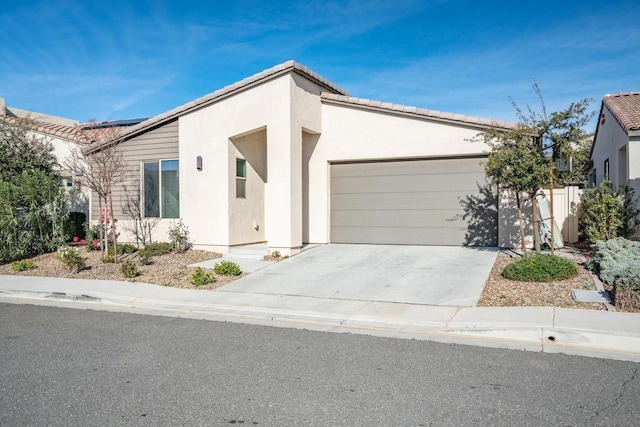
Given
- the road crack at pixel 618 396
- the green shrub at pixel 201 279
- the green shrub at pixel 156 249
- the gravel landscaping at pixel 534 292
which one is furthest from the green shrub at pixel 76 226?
the road crack at pixel 618 396

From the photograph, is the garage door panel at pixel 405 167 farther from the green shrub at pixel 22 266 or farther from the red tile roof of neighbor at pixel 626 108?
the green shrub at pixel 22 266

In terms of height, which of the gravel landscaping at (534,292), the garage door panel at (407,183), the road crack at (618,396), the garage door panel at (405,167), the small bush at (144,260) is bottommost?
the road crack at (618,396)

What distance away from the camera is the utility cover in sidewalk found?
26.0 feet

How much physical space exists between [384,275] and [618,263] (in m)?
4.16

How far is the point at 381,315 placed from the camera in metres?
7.75

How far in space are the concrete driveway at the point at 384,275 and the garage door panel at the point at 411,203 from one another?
56cm

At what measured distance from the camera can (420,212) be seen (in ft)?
45.4

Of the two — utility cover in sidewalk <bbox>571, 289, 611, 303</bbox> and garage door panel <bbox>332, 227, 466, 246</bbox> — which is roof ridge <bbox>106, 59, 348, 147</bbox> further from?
utility cover in sidewalk <bbox>571, 289, 611, 303</bbox>

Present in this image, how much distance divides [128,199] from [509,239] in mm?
10845

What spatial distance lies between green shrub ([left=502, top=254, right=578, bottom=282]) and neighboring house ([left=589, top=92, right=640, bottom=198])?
4549 millimetres

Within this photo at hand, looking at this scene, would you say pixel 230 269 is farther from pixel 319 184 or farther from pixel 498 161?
pixel 498 161

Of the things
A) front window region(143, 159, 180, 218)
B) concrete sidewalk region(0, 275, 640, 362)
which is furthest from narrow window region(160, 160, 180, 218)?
concrete sidewalk region(0, 275, 640, 362)

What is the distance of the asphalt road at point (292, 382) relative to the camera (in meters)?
4.20

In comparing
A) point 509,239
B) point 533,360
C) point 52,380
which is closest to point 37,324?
point 52,380
